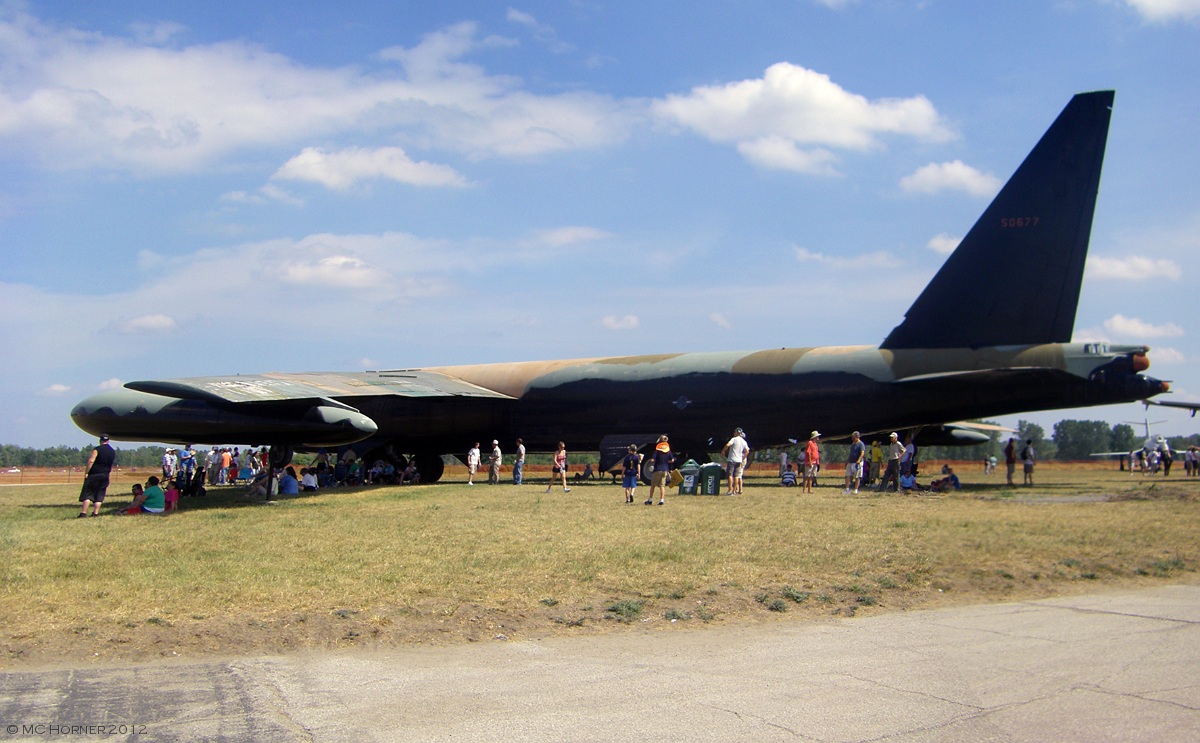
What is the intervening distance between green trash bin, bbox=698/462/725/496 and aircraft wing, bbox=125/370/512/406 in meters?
8.24

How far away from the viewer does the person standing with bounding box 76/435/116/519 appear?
16.1 m

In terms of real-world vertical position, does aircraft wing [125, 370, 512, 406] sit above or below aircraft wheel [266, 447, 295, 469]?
above

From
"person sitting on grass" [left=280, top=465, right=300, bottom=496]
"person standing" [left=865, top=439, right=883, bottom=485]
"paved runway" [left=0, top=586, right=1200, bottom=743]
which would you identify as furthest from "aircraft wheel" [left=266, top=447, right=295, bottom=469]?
"paved runway" [left=0, top=586, right=1200, bottom=743]

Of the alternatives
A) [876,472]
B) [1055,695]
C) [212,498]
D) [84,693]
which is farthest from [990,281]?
[84,693]

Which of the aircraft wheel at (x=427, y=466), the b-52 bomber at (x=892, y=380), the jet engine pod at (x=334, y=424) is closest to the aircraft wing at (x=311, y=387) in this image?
the b-52 bomber at (x=892, y=380)

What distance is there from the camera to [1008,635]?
24.3ft

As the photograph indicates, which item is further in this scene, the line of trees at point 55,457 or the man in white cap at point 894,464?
the line of trees at point 55,457

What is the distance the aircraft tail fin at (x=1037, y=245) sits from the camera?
19.9m

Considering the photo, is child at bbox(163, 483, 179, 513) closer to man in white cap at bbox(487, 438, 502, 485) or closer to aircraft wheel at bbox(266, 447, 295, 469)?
aircraft wheel at bbox(266, 447, 295, 469)

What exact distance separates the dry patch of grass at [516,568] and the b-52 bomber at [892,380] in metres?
3.72

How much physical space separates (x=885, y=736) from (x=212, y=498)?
19.5 meters

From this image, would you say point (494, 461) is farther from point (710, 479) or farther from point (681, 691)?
point (681, 691)

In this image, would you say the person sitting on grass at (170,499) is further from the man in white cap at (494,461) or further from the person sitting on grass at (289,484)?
the man in white cap at (494,461)

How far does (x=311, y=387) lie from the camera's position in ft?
72.1
